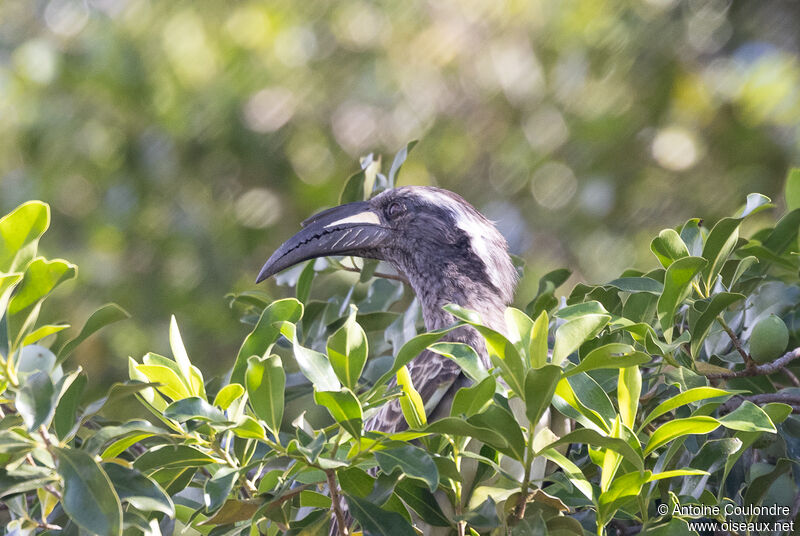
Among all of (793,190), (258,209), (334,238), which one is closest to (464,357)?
(793,190)

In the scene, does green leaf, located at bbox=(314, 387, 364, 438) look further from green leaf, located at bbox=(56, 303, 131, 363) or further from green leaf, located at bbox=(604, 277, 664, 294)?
green leaf, located at bbox=(604, 277, 664, 294)

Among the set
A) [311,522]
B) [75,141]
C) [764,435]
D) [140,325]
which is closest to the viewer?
[311,522]

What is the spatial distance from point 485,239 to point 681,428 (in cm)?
126

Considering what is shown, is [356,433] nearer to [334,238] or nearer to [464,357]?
[464,357]

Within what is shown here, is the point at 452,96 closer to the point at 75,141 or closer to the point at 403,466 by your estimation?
the point at 75,141

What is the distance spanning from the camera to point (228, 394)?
104cm

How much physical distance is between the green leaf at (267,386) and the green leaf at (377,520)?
0.12m

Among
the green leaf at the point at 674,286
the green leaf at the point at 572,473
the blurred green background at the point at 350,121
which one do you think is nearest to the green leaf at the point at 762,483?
the green leaf at the point at 674,286

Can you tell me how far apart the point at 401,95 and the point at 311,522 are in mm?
4051

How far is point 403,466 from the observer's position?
0.94 metres

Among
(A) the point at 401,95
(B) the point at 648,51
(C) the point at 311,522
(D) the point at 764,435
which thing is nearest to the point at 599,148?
(B) the point at 648,51

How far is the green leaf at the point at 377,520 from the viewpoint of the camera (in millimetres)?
1007

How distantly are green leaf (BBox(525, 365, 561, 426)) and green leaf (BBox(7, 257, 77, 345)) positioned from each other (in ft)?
1.65

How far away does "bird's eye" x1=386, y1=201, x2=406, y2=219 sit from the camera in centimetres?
230
